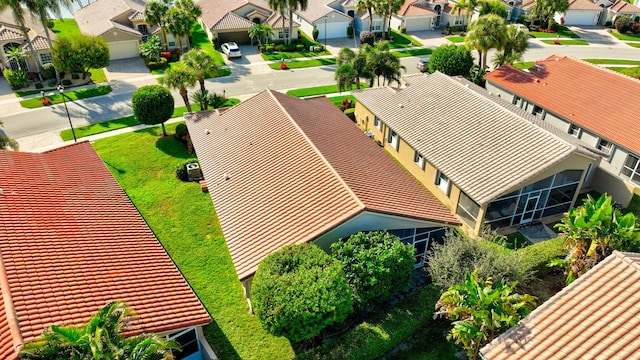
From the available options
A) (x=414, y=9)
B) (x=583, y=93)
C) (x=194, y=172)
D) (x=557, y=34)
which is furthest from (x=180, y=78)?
(x=557, y=34)

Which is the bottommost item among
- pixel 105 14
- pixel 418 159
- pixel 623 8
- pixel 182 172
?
pixel 182 172

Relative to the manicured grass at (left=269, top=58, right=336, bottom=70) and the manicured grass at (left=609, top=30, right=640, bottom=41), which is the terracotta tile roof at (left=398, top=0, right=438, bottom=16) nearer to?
the manicured grass at (left=269, top=58, right=336, bottom=70)

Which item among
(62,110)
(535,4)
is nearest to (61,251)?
(62,110)

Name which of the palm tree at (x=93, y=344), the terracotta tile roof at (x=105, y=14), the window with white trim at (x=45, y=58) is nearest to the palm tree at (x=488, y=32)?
the terracotta tile roof at (x=105, y=14)

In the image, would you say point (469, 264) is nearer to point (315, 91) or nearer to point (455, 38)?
point (315, 91)

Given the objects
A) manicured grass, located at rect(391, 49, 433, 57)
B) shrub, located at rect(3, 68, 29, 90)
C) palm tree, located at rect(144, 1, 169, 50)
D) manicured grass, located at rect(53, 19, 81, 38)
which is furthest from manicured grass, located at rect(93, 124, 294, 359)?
manicured grass, located at rect(53, 19, 81, 38)

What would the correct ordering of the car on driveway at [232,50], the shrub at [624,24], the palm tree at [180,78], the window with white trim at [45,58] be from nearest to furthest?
the palm tree at [180,78], the window with white trim at [45,58], the car on driveway at [232,50], the shrub at [624,24]

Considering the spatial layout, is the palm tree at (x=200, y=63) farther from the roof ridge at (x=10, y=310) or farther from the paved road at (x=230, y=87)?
the roof ridge at (x=10, y=310)
